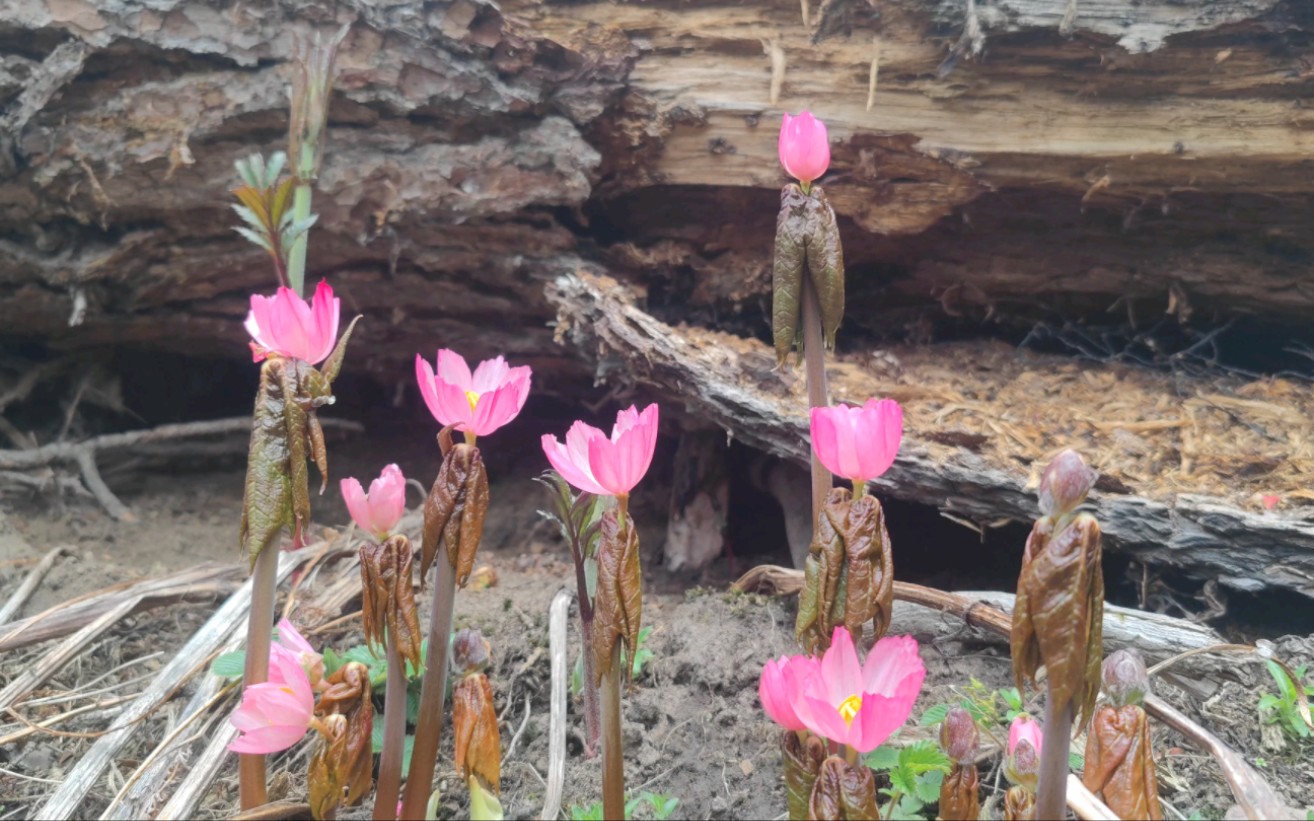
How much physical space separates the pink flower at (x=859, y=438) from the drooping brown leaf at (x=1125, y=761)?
18.7 inches

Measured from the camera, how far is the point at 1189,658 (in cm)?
198

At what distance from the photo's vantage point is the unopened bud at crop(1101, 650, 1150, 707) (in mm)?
1210

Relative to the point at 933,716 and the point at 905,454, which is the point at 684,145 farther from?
the point at 933,716

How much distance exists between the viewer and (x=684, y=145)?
3.00 meters

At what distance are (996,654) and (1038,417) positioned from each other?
0.86 meters

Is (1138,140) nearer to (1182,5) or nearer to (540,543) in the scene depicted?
(1182,5)

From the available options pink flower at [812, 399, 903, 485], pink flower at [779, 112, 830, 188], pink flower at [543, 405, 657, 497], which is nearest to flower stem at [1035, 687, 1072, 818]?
pink flower at [812, 399, 903, 485]

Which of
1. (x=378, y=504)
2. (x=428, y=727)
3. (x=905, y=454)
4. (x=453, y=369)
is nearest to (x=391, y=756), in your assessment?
(x=428, y=727)

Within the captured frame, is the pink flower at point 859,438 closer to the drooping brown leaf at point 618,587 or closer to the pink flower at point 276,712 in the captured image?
the drooping brown leaf at point 618,587

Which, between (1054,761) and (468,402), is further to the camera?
(468,402)

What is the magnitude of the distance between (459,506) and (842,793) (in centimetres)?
69

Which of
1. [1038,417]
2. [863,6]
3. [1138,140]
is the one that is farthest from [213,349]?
[1138,140]

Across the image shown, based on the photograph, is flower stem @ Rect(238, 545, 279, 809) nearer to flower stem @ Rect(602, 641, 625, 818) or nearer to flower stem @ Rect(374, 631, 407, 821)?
flower stem @ Rect(374, 631, 407, 821)

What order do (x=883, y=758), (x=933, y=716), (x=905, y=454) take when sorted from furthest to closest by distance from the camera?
1. (x=905, y=454)
2. (x=933, y=716)
3. (x=883, y=758)
